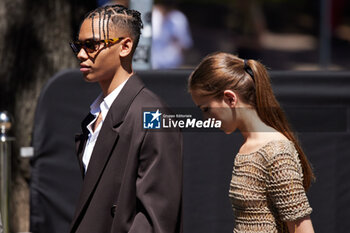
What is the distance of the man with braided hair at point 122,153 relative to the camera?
320 cm

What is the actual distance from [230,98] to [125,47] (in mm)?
581

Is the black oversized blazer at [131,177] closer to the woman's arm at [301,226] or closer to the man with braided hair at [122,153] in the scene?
the man with braided hair at [122,153]

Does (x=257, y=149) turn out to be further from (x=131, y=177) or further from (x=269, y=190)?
(x=131, y=177)

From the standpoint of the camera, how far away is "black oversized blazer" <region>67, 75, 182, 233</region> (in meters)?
3.19

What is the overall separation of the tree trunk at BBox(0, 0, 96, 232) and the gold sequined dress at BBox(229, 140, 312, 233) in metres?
3.36

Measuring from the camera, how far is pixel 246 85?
3334mm

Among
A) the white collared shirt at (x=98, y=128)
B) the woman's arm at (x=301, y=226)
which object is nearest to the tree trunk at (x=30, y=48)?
the white collared shirt at (x=98, y=128)

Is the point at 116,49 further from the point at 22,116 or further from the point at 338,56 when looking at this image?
the point at 338,56

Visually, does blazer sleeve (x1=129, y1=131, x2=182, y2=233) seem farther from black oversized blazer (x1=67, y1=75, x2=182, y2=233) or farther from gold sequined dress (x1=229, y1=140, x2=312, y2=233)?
gold sequined dress (x1=229, y1=140, x2=312, y2=233)

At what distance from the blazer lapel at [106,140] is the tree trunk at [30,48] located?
298cm

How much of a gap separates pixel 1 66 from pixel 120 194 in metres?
3.43

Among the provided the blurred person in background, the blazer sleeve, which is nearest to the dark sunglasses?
the blazer sleeve

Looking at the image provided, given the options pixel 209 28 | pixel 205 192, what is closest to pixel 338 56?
pixel 209 28

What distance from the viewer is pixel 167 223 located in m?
3.20
